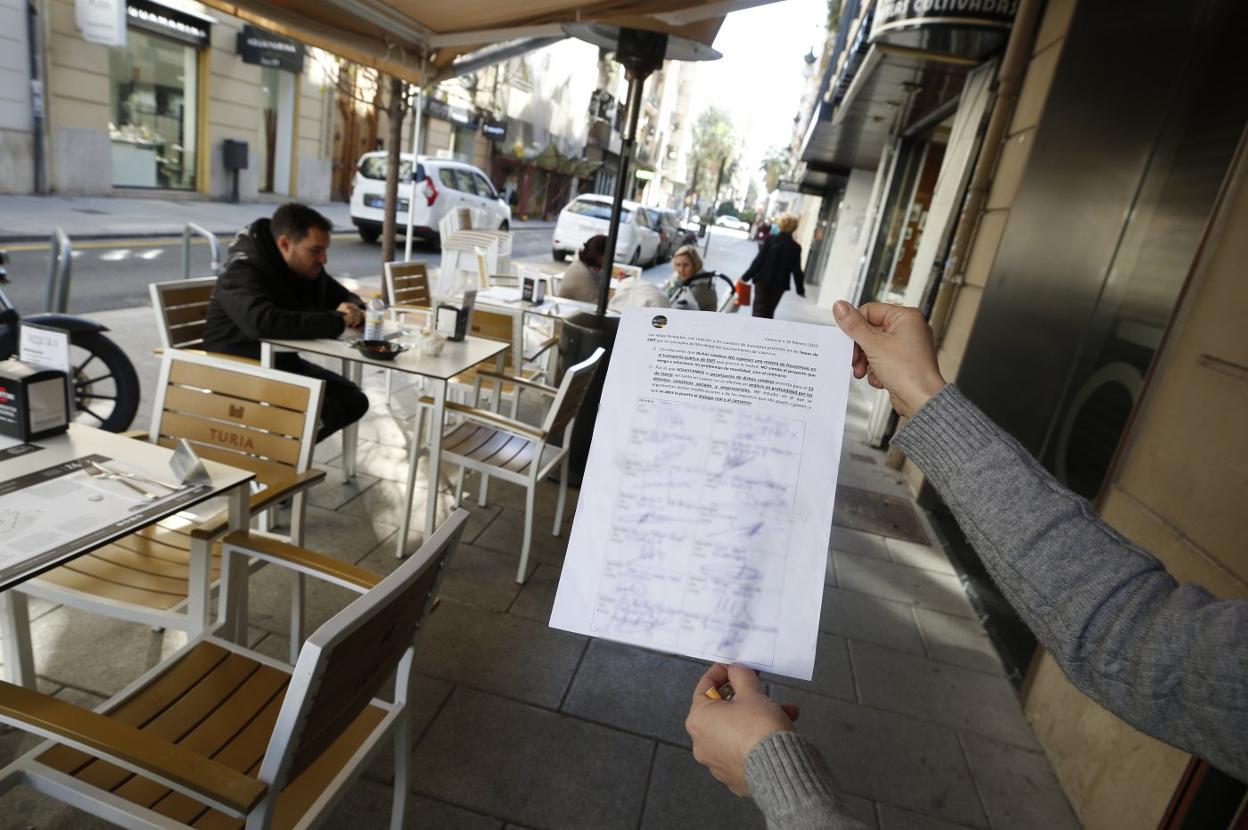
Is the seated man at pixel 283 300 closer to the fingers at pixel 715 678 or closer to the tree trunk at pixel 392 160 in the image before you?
the fingers at pixel 715 678

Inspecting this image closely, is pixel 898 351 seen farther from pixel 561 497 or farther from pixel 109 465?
pixel 561 497

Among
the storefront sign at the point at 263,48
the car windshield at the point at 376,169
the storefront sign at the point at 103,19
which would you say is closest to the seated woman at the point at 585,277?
the car windshield at the point at 376,169

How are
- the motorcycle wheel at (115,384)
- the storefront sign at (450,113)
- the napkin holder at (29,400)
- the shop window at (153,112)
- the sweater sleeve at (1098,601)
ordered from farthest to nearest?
the storefront sign at (450,113) → the shop window at (153,112) → the motorcycle wheel at (115,384) → the napkin holder at (29,400) → the sweater sleeve at (1098,601)

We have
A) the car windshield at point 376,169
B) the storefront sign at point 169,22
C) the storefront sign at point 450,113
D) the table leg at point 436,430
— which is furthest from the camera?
the storefront sign at point 450,113

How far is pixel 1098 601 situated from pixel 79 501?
2027 mm

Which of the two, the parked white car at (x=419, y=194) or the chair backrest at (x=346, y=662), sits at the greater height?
the parked white car at (x=419, y=194)

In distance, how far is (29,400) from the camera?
1.90 metres

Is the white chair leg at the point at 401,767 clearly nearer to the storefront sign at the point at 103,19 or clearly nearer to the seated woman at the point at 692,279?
the seated woman at the point at 692,279

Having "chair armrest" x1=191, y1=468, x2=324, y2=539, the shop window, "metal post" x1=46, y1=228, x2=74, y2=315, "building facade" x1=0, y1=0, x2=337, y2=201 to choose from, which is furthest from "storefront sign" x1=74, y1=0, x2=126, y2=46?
"chair armrest" x1=191, y1=468, x2=324, y2=539

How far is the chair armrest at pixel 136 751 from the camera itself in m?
1.16

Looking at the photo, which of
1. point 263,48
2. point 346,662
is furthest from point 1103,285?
point 263,48

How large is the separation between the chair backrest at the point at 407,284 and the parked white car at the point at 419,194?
7453 millimetres

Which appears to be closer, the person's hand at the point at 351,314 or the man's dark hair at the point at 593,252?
the person's hand at the point at 351,314

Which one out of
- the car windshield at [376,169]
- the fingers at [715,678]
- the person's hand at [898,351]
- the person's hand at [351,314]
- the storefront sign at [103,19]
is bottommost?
the person's hand at [351,314]
